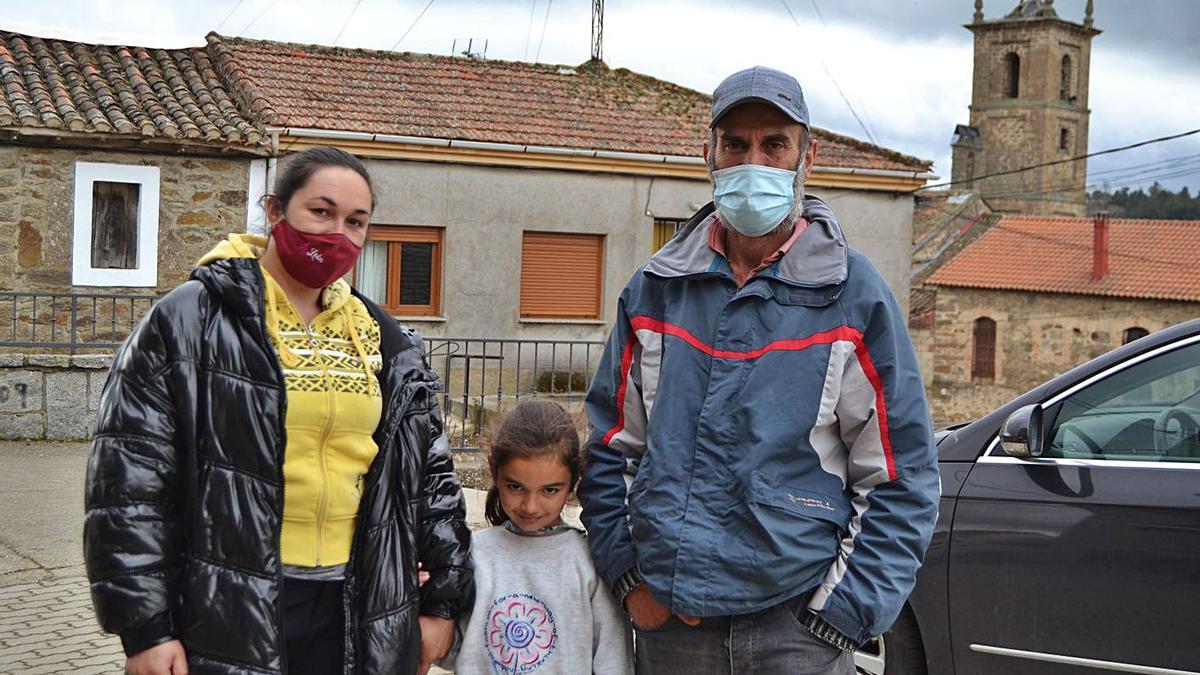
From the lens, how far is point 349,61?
59.2 ft

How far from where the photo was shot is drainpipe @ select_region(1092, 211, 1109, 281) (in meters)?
40.0

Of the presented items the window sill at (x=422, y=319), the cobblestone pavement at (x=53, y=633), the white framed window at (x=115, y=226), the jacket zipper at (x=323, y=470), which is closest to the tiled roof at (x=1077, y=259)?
the window sill at (x=422, y=319)

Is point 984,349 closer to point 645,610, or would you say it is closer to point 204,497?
point 645,610

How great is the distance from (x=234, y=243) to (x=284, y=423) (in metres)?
0.42

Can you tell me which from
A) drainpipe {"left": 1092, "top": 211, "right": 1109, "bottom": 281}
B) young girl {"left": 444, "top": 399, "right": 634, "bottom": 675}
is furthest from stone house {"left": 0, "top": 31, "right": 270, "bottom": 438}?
drainpipe {"left": 1092, "top": 211, "right": 1109, "bottom": 281}

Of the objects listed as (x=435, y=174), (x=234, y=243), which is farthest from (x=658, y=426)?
(x=435, y=174)

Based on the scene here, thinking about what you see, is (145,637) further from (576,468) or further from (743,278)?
(743,278)

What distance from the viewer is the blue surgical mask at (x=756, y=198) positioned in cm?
285

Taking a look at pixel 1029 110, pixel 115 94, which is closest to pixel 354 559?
pixel 115 94

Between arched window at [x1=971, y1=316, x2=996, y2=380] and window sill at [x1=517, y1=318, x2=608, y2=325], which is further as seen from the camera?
arched window at [x1=971, y1=316, x2=996, y2=380]

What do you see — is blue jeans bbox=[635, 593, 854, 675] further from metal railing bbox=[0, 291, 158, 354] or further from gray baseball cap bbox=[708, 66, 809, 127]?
metal railing bbox=[0, 291, 158, 354]

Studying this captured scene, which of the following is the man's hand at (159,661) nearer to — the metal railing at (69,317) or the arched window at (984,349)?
the metal railing at (69,317)

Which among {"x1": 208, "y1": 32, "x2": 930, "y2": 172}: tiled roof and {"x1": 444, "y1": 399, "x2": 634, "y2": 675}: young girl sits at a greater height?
{"x1": 208, "y1": 32, "x2": 930, "y2": 172}: tiled roof

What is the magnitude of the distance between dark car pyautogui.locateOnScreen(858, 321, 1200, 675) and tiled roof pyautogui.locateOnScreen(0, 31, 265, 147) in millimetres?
11701
